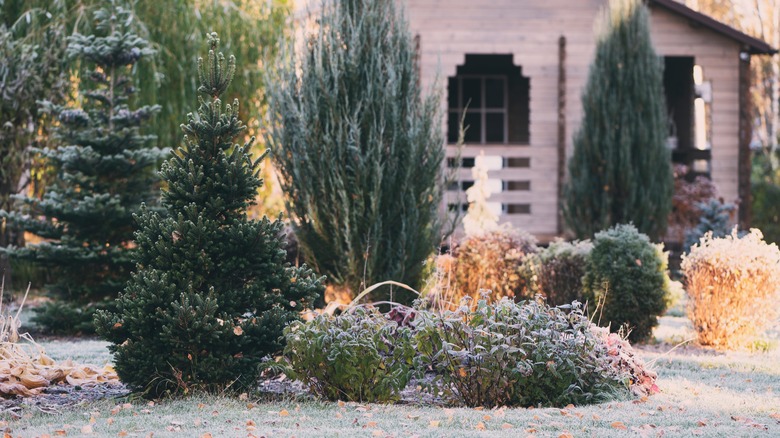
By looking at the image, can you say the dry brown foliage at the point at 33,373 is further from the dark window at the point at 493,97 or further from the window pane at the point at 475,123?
the window pane at the point at 475,123

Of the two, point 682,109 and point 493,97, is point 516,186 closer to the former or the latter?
point 493,97

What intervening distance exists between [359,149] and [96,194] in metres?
3.43

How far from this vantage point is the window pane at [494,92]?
1905cm

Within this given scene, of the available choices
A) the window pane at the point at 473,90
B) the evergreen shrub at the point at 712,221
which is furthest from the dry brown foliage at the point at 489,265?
the window pane at the point at 473,90

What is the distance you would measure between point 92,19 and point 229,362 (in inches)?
337

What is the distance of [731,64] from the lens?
16484 millimetres

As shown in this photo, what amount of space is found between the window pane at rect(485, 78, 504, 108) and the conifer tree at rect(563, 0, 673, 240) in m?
4.29

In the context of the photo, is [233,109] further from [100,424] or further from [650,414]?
[650,414]

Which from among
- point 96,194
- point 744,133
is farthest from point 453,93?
point 96,194

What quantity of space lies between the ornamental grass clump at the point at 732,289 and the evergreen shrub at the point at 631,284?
31 centimetres

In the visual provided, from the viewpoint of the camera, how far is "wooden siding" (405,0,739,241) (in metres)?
16.0

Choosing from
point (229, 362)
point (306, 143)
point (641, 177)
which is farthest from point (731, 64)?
point (229, 362)

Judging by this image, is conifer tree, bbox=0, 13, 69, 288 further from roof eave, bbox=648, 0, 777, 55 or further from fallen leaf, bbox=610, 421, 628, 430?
roof eave, bbox=648, 0, 777, 55

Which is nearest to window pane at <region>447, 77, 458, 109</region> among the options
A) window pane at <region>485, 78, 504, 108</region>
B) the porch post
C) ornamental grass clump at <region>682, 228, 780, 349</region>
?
window pane at <region>485, 78, 504, 108</region>
